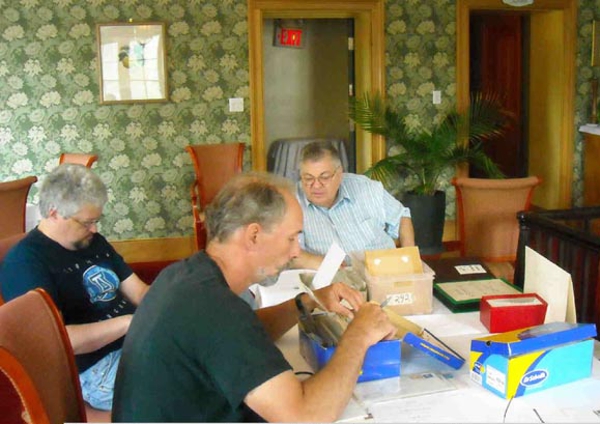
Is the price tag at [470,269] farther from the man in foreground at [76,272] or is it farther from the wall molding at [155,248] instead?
the wall molding at [155,248]

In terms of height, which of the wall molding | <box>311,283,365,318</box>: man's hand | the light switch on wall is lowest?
the wall molding

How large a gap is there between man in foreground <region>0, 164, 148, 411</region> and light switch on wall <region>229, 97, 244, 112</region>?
349 centimetres

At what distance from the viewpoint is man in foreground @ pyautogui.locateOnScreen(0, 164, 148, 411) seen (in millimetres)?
2080

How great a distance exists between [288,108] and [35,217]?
9.87 ft

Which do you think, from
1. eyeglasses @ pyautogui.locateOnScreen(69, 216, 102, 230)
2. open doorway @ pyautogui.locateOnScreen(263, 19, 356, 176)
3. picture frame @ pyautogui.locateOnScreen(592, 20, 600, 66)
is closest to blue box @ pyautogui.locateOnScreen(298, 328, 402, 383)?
eyeglasses @ pyautogui.locateOnScreen(69, 216, 102, 230)

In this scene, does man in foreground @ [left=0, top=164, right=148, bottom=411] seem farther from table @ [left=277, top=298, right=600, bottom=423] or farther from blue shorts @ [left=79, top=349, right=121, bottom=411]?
table @ [left=277, top=298, right=600, bottom=423]

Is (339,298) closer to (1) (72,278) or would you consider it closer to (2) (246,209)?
(2) (246,209)

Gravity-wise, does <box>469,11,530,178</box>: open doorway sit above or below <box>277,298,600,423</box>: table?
above

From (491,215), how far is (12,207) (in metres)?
2.65

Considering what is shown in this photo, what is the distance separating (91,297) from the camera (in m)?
2.27

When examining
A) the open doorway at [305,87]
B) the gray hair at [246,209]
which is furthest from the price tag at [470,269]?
the open doorway at [305,87]

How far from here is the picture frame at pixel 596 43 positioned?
6285 mm

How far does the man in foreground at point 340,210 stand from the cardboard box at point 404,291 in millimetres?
822

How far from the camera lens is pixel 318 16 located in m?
6.00
